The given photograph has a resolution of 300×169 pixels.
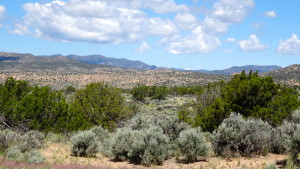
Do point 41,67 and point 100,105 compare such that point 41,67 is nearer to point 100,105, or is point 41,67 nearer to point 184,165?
point 100,105

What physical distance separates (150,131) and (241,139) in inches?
154

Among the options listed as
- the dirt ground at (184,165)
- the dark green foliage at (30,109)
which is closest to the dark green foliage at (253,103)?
the dirt ground at (184,165)

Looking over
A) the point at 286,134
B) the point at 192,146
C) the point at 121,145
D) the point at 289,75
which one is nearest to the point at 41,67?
the point at 289,75

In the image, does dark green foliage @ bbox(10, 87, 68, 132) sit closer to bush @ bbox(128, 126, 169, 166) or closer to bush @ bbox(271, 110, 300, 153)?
bush @ bbox(128, 126, 169, 166)

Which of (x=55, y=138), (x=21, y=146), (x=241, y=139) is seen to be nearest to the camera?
(x=241, y=139)

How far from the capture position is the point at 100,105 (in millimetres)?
21203

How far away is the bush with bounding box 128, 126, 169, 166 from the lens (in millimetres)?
11922

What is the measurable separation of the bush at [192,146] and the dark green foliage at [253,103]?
4.20 m

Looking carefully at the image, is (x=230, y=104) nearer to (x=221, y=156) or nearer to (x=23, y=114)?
(x=221, y=156)

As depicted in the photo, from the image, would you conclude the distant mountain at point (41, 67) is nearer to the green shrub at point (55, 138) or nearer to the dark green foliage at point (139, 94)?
the dark green foliage at point (139, 94)

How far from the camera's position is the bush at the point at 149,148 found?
11.9 m

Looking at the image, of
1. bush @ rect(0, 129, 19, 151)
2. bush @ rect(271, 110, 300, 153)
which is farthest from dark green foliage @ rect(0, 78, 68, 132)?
bush @ rect(271, 110, 300, 153)

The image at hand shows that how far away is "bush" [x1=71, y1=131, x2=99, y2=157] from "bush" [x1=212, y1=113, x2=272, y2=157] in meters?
5.69

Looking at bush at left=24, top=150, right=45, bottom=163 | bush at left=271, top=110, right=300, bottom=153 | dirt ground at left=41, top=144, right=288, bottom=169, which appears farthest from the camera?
bush at left=24, top=150, right=45, bottom=163
